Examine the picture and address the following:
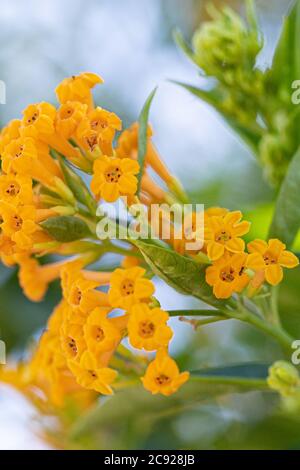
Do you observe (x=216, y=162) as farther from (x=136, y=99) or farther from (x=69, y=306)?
(x=69, y=306)

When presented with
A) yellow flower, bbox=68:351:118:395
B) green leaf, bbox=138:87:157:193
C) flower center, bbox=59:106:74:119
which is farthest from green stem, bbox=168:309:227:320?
flower center, bbox=59:106:74:119

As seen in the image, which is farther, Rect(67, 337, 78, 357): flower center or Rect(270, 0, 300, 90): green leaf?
Rect(270, 0, 300, 90): green leaf

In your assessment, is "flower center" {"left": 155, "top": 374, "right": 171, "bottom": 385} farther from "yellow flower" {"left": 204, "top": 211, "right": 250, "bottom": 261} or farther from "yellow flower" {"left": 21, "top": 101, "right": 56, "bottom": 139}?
"yellow flower" {"left": 21, "top": 101, "right": 56, "bottom": 139}

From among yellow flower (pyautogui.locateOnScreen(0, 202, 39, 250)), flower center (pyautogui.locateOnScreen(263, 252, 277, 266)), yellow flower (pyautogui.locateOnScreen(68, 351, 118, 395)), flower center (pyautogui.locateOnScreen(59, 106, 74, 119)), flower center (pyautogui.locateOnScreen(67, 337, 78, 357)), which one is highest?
flower center (pyautogui.locateOnScreen(59, 106, 74, 119))

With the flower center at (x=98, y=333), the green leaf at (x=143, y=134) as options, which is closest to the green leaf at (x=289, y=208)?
the green leaf at (x=143, y=134)

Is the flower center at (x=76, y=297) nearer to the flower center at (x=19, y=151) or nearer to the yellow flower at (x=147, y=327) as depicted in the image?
the yellow flower at (x=147, y=327)

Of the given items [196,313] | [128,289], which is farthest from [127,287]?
[196,313]

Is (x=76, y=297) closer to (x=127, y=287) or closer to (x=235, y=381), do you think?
(x=127, y=287)

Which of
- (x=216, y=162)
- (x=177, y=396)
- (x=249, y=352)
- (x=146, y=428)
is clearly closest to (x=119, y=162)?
(x=177, y=396)
